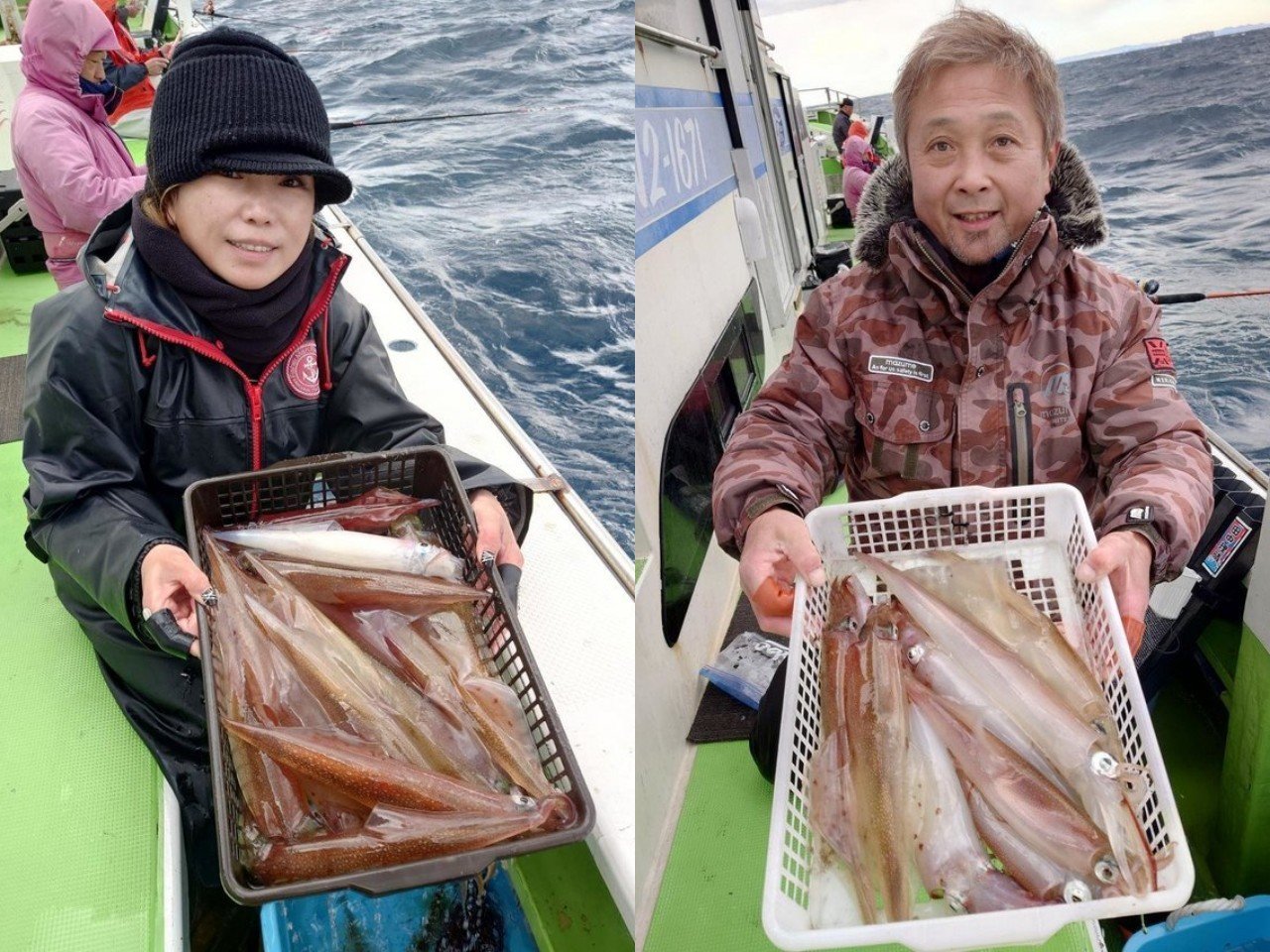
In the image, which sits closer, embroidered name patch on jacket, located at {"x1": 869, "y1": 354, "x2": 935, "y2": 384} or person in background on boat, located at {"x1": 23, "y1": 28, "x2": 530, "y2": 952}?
person in background on boat, located at {"x1": 23, "y1": 28, "x2": 530, "y2": 952}

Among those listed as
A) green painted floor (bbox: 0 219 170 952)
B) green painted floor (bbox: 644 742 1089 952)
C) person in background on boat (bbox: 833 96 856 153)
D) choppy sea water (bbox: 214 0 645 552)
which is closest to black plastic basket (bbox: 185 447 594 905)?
green painted floor (bbox: 0 219 170 952)

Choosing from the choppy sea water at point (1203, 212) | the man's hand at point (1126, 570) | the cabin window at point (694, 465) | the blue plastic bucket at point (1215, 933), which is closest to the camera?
the man's hand at point (1126, 570)

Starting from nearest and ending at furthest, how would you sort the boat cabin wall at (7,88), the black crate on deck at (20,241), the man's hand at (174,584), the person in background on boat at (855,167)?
the man's hand at (174,584), the black crate on deck at (20,241), the boat cabin wall at (7,88), the person in background on boat at (855,167)

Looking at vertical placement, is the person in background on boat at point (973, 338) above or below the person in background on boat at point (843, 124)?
above

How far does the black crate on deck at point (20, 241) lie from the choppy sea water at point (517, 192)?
2.81 metres

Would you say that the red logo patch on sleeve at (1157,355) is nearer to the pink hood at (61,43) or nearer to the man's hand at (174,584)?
the man's hand at (174,584)

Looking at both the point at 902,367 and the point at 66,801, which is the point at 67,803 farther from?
the point at 902,367

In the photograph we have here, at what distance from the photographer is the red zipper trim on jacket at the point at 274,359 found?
1989 millimetres

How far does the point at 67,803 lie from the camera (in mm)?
1994

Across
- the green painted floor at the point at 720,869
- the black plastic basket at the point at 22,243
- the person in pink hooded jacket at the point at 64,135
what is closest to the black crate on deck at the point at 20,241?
the black plastic basket at the point at 22,243

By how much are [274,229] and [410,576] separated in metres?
0.86

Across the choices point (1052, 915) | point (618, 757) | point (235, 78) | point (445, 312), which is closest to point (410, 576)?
point (618, 757)

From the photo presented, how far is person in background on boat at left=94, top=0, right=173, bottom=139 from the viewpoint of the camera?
478 cm

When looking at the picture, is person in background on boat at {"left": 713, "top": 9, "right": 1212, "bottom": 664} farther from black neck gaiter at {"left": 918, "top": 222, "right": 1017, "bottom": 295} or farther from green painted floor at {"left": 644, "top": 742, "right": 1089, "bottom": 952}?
green painted floor at {"left": 644, "top": 742, "right": 1089, "bottom": 952}
